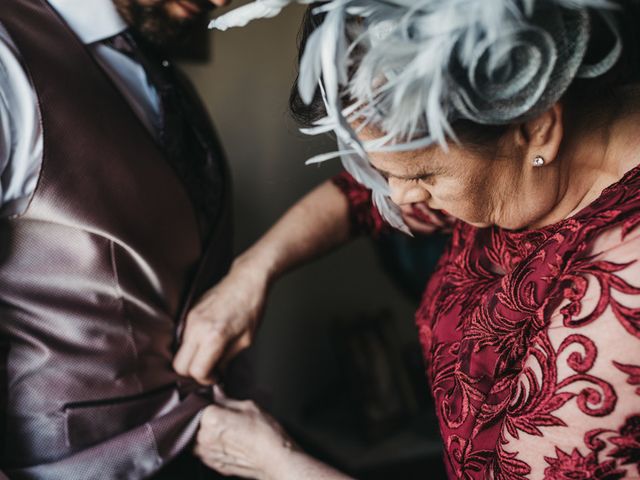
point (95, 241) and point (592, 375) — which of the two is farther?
point (95, 241)

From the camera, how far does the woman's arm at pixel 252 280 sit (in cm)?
126

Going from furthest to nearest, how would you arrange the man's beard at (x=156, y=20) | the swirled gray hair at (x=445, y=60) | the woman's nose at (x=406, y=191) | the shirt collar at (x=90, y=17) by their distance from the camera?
the man's beard at (x=156, y=20)
the shirt collar at (x=90, y=17)
the woman's nose at (x=406, y=191)
the swirled gray hair at (x=445, y=60)

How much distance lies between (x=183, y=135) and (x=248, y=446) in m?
0.59

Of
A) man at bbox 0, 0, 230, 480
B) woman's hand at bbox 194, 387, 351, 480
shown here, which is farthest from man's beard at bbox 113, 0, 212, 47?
woman's hand at bbox 194, 387, 351, 480

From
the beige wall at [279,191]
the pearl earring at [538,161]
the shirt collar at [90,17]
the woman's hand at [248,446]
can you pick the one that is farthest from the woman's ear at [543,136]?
the beige wall at [279,191]

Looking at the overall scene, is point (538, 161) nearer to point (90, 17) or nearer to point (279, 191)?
point (90, 17)

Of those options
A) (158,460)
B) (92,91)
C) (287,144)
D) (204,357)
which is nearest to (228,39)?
(287,144)

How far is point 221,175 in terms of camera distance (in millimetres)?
1377

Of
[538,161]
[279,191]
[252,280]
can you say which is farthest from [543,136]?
[279,191]

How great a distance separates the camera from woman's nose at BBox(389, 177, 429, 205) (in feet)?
3.09

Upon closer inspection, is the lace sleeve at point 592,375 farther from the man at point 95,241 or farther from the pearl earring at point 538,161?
the man at point 95,241

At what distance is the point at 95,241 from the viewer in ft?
3.62

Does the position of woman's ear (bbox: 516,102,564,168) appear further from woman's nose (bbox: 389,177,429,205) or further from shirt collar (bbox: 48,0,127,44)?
shirt collar (bbox: 48,0,127,44)

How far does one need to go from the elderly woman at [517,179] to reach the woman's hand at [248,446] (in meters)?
0.27
